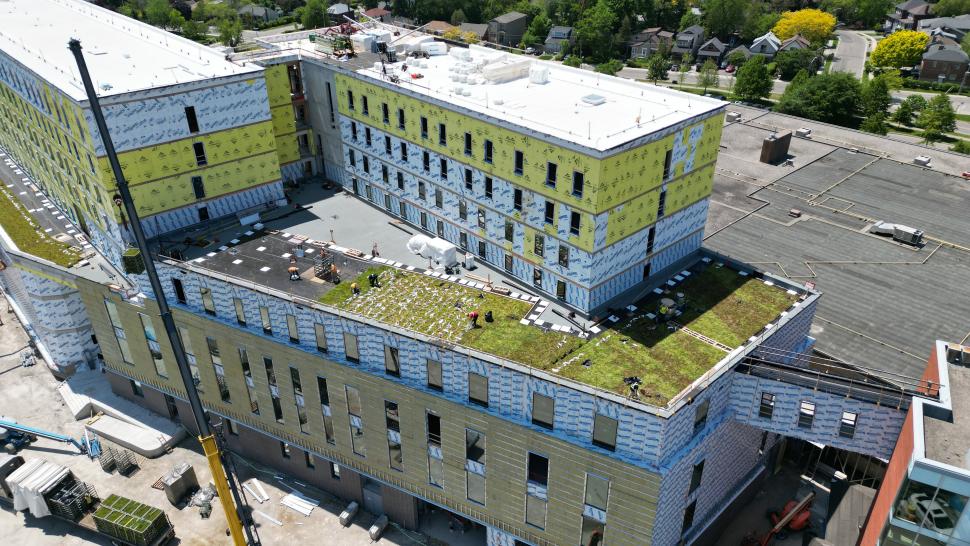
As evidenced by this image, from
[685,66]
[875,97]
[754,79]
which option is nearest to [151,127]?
[754,79]

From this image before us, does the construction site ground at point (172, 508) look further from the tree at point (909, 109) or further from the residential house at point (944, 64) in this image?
the residential house at point (944, 64)

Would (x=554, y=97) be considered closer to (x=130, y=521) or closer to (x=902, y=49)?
(x=130, y=521)

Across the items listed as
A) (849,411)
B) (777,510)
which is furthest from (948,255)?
(849,411)

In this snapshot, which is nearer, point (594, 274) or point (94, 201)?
point (594, 274)

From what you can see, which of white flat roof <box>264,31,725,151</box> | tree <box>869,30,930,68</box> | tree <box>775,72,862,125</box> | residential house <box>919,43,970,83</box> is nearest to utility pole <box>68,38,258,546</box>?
white flat roof <box>264,31,725,151</box>

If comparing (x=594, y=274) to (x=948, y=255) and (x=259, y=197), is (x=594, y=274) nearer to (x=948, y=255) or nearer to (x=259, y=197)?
(x=259, y=197)

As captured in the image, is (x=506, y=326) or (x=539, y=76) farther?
(x=539, y=76)
